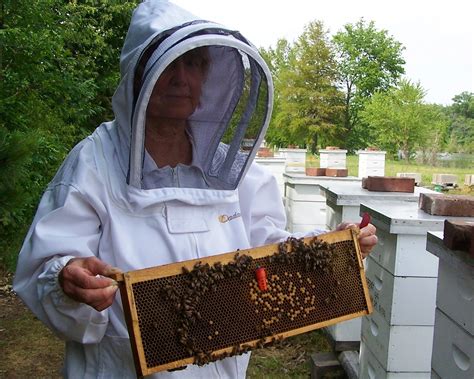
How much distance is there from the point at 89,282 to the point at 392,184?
3.01 m

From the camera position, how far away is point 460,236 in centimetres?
171

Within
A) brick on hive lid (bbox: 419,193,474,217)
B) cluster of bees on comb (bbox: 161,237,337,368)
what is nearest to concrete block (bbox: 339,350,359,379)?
brick on hive lid (bbox: 419,193,474,217)

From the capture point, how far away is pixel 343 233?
5.46 ft

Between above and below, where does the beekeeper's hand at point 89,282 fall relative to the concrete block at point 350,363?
above

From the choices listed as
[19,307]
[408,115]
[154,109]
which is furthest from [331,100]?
[154,109]

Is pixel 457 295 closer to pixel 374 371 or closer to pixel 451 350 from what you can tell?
pixel 451 350

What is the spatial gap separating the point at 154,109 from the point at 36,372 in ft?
9.78

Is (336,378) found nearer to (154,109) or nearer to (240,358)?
(240,358)

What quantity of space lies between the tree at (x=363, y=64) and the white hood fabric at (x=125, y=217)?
4683 centimetres

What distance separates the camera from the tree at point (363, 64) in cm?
4816

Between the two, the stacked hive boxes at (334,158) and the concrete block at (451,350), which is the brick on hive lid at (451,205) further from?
the stacked hive boxes at (334,158)

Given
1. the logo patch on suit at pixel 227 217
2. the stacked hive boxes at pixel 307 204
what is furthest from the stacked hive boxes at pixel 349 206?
the stacked hive boxes at pixel 307 204

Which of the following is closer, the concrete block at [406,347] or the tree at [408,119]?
the concrete block at [406,347]

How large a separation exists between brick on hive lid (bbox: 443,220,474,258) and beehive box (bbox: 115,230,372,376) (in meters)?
0.35
